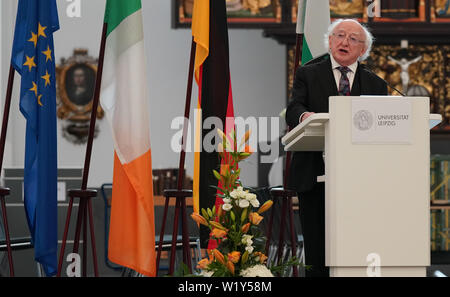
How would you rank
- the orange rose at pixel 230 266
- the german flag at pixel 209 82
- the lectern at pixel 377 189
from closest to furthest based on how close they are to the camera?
1. the lectern at pixel 377 189
2. the orange rose at pixel 230 266
3. the german flag at pixel 209 82

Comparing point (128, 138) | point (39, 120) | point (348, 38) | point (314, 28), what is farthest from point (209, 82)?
point (348, 38)

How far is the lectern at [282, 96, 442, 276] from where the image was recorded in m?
2.69

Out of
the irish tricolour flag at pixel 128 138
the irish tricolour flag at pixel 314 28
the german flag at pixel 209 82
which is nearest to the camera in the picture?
the irish tricolour flag at pixel 128 138

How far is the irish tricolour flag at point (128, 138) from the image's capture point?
4.09 m

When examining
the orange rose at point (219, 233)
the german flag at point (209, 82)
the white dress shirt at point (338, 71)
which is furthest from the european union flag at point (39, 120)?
the white dress shirt at point (338, 71)

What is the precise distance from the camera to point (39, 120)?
425 centimetres

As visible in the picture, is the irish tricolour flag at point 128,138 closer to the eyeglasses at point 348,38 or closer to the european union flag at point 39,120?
the european union flag at point 39,120

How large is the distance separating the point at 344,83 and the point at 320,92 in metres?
0.12

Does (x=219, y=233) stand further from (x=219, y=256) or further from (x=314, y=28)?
(x=314, y=28)

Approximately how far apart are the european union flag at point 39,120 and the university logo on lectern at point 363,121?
211 cm

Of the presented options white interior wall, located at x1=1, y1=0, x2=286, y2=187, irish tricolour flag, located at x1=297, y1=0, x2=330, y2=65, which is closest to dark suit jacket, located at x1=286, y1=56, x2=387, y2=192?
irish tricolour flag, located at x1=297, y1=0, x2=330, y2=65
